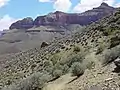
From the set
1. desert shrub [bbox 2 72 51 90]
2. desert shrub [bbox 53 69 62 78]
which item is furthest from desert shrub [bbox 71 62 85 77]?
desert shrub [bbox 53 69 62 78]

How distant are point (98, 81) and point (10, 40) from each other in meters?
185

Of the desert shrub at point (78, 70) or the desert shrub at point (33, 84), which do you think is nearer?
the desert shrub at point (78, 70)

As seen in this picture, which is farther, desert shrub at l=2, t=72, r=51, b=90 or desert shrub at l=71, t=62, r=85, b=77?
desert shrub at l=2, t=72, r=51, b=90

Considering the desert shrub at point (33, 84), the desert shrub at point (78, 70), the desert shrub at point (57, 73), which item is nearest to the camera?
the desert shrub at point (78, 70)

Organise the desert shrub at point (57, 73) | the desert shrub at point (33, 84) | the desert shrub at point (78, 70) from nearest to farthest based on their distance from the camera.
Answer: the desert shrub at point (78, 70) < the desert shrub at point (33, 84) < the desert shrub at point (57, 73)

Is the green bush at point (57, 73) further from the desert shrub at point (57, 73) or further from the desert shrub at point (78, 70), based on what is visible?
the desert shrub at point (78, 70)

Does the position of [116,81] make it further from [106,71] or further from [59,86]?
[59,86]

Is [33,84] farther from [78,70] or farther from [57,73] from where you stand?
[57,73]

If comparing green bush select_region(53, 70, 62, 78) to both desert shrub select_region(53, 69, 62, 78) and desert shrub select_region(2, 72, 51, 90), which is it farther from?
desert shrub select_region(2, 72, 51, 90)

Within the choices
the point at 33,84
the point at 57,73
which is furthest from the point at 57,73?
the point at 33,84

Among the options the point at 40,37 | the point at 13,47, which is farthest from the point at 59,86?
the point at 40,37

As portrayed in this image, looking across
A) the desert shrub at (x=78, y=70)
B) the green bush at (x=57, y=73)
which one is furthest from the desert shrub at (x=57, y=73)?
the desert shrub at (x=78, y=70)

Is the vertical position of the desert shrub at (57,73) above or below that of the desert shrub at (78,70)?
below

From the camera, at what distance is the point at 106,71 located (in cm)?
1664
